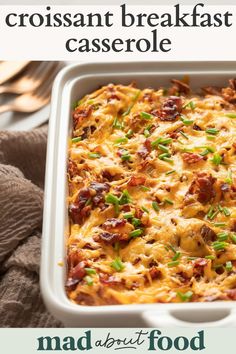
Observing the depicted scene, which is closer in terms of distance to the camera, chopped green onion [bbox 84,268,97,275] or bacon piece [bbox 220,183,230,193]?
chopped green onion [bbox 84,268,97,275]

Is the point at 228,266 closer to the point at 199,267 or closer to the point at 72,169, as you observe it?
the point at 199,267

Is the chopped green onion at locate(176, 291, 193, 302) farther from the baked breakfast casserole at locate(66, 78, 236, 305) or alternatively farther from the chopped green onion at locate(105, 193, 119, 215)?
the chopped green onion at locate(105, 193, 119, 215)

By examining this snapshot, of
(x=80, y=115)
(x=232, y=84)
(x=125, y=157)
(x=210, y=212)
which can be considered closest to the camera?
(x=210, y=212)

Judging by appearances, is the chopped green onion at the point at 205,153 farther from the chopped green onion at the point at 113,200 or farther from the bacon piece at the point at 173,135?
the chopped green onion at the point at 113,200

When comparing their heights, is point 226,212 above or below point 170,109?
below

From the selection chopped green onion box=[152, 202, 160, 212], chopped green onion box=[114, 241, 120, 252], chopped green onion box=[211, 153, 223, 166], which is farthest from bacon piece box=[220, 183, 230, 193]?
chopped green onion box=[114, 241, 120, 252]

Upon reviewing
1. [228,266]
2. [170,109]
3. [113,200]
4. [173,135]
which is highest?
[170,109]

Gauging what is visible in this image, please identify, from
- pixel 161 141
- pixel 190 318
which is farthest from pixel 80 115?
pixel 190 318

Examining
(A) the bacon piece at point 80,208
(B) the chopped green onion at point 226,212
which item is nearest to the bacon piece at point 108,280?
(A) the bacon piece at point 80,208
